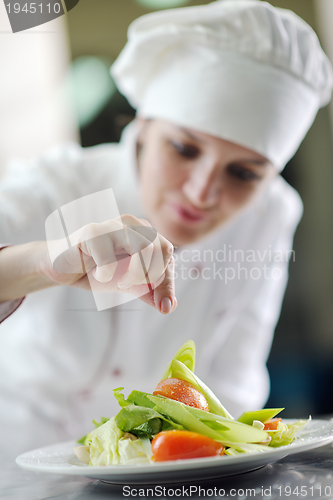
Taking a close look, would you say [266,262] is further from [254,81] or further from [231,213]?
[254,81]

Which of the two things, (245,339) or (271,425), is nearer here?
(271,425)

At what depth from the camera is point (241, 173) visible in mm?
638

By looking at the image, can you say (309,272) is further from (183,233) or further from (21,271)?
(21,271)

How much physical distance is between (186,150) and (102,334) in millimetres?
347

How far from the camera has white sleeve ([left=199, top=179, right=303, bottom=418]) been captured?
79 cm

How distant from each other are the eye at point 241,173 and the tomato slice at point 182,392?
392 mm

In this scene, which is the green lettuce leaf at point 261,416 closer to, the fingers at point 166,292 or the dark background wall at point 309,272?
the fingers at point 166,292

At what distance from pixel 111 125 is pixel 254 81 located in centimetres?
92

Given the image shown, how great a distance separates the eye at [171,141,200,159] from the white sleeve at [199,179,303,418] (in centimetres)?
33

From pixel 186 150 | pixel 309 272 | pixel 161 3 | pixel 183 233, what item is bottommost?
pixel 309 272

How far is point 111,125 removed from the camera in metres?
1.46

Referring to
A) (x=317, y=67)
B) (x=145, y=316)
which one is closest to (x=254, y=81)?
(x=317, y=67)
